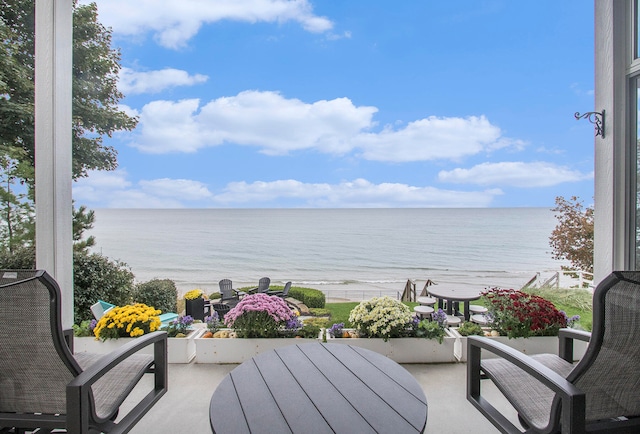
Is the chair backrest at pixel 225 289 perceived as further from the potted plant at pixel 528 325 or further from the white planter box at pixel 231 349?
the potted plant at pixel 528 325

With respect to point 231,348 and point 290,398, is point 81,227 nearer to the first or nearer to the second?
point 231,348

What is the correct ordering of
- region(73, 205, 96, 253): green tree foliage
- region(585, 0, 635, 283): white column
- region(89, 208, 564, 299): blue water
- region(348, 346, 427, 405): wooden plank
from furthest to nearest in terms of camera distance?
1. region(89, 208, 564, 299): blue water
2. region(73, 205, 96, 253): green tree foliage
3. region(585, 0, 635, 283): white column
4. region(348, 346, 427, 405): wooden plank

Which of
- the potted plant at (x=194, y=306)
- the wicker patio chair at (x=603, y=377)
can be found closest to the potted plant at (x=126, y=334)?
the wicker patio chair at (x=603, y=377)

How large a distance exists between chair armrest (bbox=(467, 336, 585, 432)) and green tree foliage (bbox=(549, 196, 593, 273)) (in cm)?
916

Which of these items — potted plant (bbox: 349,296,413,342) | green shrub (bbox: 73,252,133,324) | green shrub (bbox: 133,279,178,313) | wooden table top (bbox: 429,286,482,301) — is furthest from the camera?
green shrub (bbox: 133,279,178,313)

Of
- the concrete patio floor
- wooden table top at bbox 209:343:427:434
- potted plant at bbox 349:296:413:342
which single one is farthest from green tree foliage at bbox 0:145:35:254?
potted plant at bbox 349:296:413:342

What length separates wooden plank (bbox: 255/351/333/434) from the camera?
123cm

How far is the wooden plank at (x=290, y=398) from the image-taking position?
1.23 m

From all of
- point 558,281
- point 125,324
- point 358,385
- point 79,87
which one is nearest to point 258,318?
point 125,324

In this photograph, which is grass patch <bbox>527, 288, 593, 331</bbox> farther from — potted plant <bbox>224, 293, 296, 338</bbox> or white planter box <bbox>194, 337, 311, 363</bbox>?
white planter box <bbox>194, 337, 311, 363</bbox>

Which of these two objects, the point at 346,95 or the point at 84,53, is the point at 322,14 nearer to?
the point at 346,95

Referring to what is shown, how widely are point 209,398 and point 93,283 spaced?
10.4 ft

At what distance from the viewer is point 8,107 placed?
3332 millimetres

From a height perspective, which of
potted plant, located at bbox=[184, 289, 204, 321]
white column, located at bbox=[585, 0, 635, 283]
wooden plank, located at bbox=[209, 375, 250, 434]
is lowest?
potted plant, located at bbox=[184, 289, 204, 321]
